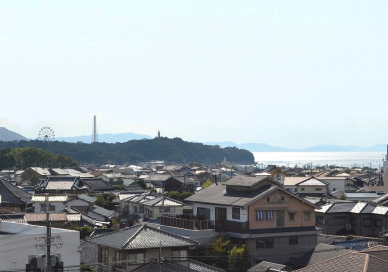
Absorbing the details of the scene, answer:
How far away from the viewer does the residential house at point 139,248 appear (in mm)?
21875

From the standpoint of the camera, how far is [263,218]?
95.6 feet

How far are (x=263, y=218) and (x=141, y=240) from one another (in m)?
8.50

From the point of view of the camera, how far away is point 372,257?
15773mm

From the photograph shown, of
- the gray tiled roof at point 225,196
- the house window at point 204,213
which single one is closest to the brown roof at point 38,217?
the gray tiled roof at point 225,196

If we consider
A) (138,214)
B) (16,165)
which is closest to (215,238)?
(138,214)

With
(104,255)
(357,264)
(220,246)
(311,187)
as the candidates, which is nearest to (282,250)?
(220,246)

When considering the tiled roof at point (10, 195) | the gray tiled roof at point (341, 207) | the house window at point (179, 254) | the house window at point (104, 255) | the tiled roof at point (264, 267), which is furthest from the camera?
the tiled roof at point (10, 195)

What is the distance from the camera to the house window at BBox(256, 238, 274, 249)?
28.7 m

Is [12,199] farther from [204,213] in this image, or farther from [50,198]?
[204,213]

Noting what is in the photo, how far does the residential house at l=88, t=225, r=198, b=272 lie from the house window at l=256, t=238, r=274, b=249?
6.23 m

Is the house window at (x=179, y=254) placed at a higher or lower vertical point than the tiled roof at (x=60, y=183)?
lower

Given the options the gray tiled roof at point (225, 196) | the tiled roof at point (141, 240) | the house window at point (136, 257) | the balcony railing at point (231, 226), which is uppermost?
the gray tiled roof at point (225, 196)

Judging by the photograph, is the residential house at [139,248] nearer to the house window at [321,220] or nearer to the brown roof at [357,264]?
the brown roof at [357,264]

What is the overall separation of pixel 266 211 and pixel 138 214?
24548 millimetres
